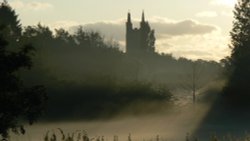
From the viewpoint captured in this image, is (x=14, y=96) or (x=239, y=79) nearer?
(x=14, y=96)

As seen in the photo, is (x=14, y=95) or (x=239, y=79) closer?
(x=14, y=95)

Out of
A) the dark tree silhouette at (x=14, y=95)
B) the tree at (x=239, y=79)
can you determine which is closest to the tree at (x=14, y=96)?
the dark tree silhouette at (x=14, y=95)

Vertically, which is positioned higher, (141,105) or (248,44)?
(248,44)

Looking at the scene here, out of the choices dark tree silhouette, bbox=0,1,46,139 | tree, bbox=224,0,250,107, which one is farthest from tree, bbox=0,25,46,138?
tree, bbox=224,0,250,107

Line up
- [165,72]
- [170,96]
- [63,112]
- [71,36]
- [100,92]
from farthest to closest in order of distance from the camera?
1. [165,72]
2. [71,36]
3. [170,96]
4. [100,92]
5. [63,112]

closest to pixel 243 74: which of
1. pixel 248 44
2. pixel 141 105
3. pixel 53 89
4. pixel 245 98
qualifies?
pixel 245 98

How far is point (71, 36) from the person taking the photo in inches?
4857

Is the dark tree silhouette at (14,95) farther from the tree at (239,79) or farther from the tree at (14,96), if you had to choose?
the tree at (239,79)

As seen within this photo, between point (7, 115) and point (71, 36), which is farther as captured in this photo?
point (71, 36)

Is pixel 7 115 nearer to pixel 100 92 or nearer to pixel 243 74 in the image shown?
pixel 100 92

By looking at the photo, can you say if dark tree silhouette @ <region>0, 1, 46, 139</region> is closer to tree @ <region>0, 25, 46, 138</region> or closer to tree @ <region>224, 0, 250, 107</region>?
tree @ <region>0, 25, 46, 138</region>

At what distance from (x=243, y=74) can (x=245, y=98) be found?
2.70m

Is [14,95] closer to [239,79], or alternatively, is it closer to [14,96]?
[14,96]

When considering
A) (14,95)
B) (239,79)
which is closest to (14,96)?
(14,95)
